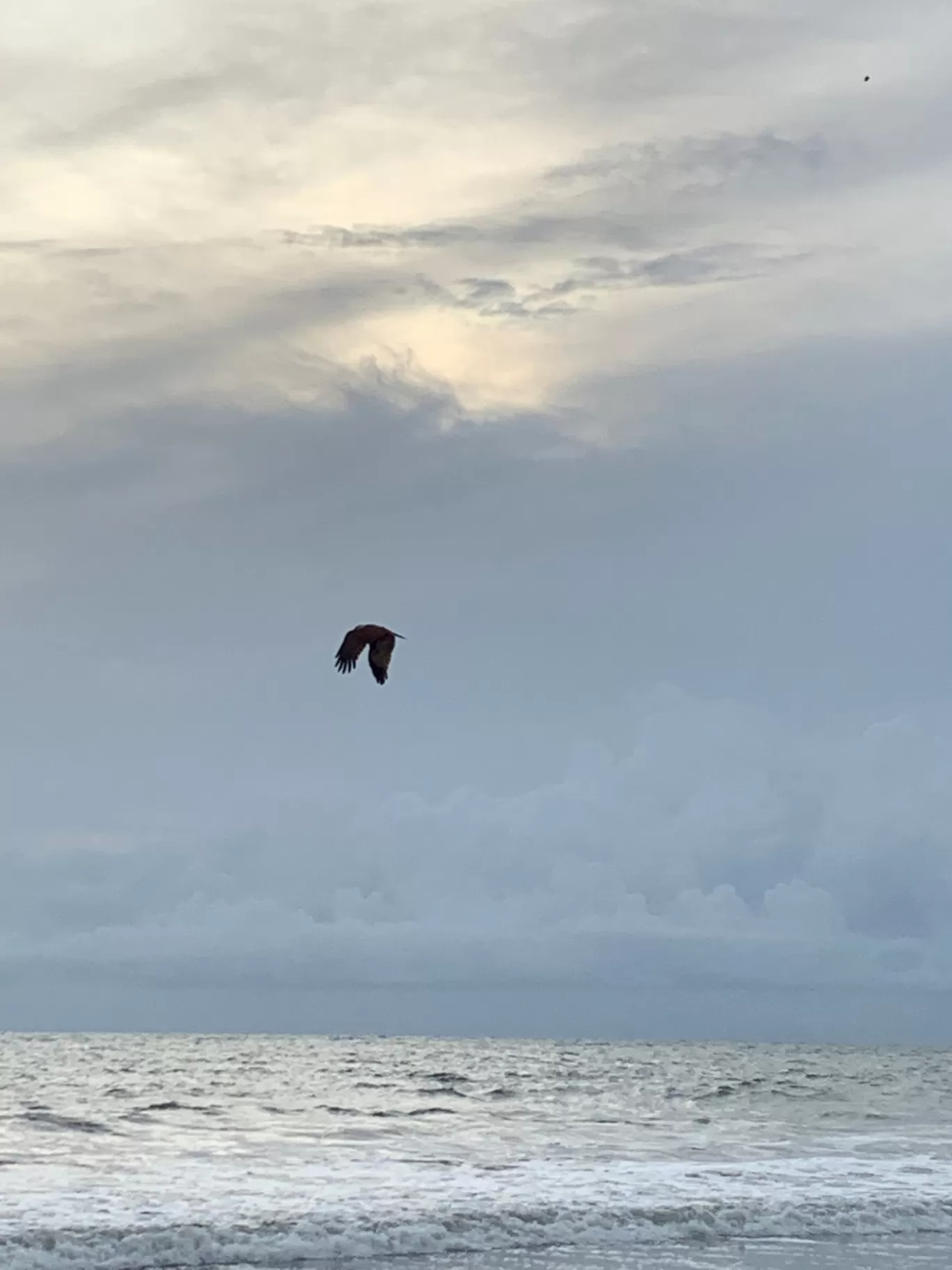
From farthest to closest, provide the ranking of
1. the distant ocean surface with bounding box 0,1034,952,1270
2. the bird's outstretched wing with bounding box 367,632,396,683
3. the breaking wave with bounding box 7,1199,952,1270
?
the distant ocean surface with bounding box 0,1034,952,1270 < the breaking wave with bounding box 7,1199,952,1270 < the bird's outstretched wing with bounding box 367,632,396,683

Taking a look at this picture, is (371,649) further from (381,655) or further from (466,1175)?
(466,1175)

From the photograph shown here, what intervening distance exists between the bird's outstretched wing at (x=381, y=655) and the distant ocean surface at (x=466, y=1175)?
282 inches

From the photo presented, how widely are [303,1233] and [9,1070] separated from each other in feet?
124

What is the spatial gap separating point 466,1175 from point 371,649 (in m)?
10.9

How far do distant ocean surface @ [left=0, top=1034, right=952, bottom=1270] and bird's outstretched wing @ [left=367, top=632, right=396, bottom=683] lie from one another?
716 centimetres

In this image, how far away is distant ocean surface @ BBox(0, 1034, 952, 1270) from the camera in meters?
19.5

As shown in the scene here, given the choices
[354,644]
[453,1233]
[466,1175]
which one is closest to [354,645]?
[354,644]

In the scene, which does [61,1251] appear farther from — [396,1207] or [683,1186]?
[683,1186]

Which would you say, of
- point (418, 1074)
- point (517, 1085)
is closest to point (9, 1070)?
point (418, 1074)

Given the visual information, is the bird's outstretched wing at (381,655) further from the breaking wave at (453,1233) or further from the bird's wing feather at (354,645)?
the breaking wave at (453,1233)

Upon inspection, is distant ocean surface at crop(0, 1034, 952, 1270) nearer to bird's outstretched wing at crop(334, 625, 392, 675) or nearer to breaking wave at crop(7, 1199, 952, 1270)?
breaking wave at crop(7, 1199, 952, 1270)

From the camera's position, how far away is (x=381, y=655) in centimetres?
1823

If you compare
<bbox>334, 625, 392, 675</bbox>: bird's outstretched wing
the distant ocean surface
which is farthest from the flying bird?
the distant ocean surface

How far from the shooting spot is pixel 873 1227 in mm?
21562
